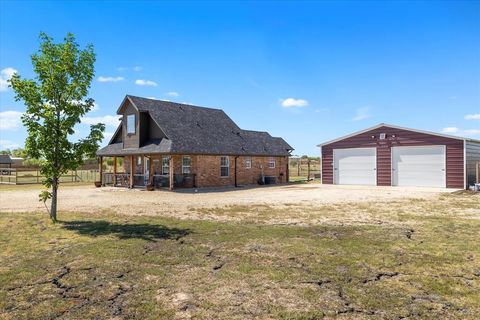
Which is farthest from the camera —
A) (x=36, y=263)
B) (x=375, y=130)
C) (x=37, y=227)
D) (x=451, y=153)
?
(x=375, y=130)

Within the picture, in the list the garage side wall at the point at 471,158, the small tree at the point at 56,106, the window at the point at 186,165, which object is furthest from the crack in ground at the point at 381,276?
the garage side wall at the point at 471,158

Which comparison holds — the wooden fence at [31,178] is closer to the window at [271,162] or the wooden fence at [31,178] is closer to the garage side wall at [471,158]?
the window at [271,162]

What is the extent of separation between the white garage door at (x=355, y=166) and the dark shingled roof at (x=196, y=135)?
18.4 feet

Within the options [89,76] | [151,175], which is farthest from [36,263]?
[151,175]

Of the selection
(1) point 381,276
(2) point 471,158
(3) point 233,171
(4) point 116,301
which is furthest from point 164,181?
(2) point 471,158

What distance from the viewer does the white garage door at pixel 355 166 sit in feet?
85.8

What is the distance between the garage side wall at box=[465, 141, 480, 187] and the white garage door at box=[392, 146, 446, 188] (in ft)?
4.67

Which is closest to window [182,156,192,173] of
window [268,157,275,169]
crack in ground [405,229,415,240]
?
window [268,157,275,169]

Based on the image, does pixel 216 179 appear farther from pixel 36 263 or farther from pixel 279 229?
pixel 36 263

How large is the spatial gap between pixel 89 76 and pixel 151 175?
13.7 meters

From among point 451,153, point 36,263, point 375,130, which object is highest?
point 375,130

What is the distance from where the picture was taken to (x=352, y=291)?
4828mm

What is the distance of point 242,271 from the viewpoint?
18.8 ft

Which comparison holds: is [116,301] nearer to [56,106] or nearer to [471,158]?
[56,106]
